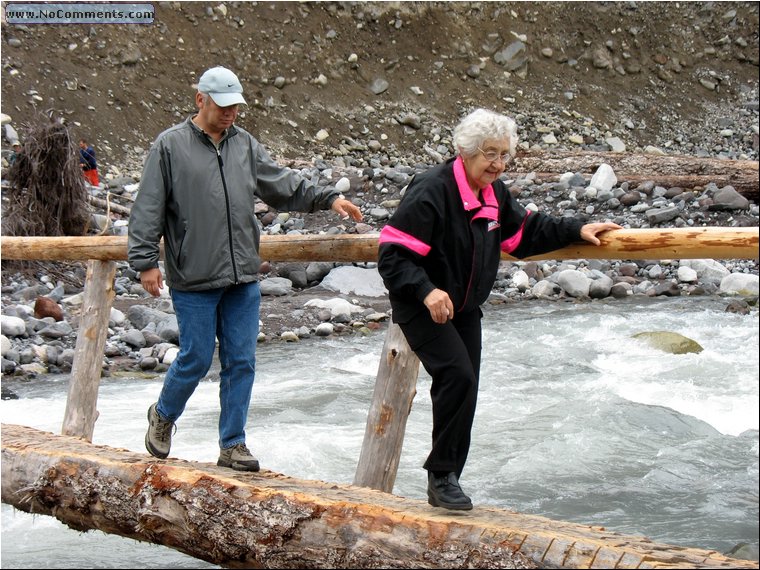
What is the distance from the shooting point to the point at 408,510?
364cm

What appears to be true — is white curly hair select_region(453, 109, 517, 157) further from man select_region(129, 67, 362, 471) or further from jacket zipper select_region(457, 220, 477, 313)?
man select_region(129, 67, 362, 471)

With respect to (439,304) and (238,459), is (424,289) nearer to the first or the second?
(439,304)

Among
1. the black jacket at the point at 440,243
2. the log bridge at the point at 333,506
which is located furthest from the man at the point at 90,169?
the black jacket at the point at 440,243

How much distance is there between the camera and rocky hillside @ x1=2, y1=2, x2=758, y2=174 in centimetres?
1945

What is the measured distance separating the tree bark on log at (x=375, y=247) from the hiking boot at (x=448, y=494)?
936 mm

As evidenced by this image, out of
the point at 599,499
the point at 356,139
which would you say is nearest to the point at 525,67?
the point at 356,139

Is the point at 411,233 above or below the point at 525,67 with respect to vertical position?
below

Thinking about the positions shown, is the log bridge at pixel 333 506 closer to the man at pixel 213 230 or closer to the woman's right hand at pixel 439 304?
the man at pixel 213 230

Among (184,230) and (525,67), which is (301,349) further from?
(525,67)

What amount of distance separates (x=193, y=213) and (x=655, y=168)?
13.8 metres

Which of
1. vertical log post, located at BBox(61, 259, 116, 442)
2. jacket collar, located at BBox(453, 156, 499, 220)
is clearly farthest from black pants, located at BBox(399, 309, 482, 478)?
vertical log post, located at BBox(61, 259, 116, 442)

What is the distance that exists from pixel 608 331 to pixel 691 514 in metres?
4.91

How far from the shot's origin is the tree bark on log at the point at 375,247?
3.35m

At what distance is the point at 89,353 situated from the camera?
5.76 m
